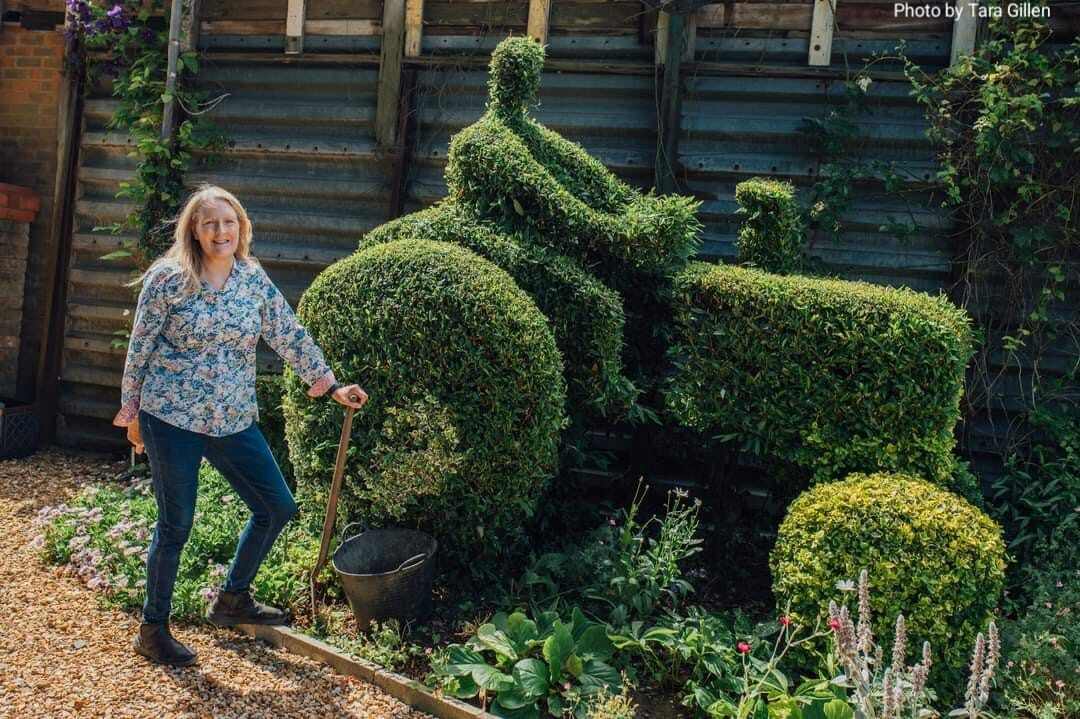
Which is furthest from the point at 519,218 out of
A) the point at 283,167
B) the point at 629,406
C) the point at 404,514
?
the point at 283,167

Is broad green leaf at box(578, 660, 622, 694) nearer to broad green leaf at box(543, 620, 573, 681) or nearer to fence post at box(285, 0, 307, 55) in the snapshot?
broad green leaf at box(543, 620, 573, 681)

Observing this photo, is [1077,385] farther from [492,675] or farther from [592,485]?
[492,675]

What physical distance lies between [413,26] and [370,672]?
4.64m

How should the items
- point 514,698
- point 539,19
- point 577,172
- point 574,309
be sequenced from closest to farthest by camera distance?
point 514,698 < point 574,309 < point 577,172 < point 539,19

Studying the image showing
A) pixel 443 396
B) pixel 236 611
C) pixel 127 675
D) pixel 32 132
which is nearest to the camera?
pixel 127 675

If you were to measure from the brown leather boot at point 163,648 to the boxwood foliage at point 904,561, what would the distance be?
2559 millimetres

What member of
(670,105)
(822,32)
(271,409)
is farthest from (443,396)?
(822,32)

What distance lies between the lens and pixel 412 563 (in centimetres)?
418

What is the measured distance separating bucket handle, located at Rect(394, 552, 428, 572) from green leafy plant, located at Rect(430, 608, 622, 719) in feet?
1.30

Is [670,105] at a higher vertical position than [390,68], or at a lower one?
lower

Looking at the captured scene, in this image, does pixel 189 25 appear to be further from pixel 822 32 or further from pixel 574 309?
pixel 822 32

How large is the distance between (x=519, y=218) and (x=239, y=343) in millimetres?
1663

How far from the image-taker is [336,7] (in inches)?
272

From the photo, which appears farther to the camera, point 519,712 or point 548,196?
point 548,196
